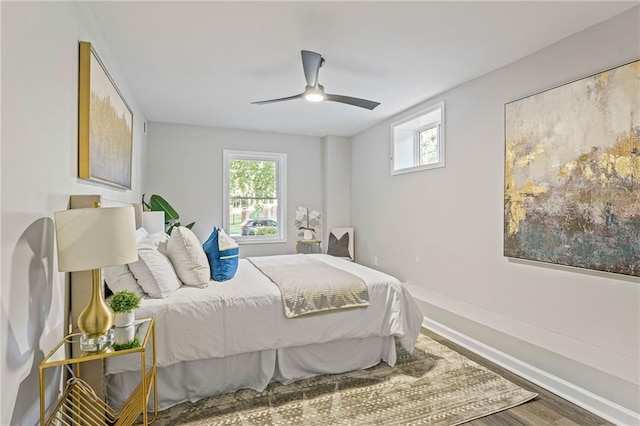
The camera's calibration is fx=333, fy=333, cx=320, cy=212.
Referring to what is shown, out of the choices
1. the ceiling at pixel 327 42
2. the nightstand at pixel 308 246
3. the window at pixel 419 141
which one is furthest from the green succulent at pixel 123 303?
the nightstand at pixel 308 246

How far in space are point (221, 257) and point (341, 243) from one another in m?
3.11

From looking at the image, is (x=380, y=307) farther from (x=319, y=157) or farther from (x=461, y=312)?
(x=319, y=157)

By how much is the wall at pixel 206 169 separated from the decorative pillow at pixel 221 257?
2.65 metres

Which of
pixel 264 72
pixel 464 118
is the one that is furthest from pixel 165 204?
pixel 464 118

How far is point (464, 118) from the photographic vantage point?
11.1 ft

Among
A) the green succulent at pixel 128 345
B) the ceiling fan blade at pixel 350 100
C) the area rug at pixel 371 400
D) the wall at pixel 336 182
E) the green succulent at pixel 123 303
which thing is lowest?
the area rug at pixel 371 400

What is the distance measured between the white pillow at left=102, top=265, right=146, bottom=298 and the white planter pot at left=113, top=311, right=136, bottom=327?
46cm

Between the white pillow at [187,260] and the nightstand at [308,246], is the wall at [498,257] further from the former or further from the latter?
the white pillow at [187,260]

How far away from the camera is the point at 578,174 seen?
2.36 meters

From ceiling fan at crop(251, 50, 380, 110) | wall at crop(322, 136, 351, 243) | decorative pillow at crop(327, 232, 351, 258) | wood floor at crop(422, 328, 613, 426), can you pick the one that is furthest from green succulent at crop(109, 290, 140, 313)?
wall at crop(322, 136, 351, 243)

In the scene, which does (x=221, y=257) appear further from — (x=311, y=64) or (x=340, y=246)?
(x=340, y=246)

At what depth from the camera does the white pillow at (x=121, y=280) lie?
209 cm

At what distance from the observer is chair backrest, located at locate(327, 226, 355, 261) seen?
5420mm

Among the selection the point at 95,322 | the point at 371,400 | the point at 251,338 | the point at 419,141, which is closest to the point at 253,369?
the point at 251,338
